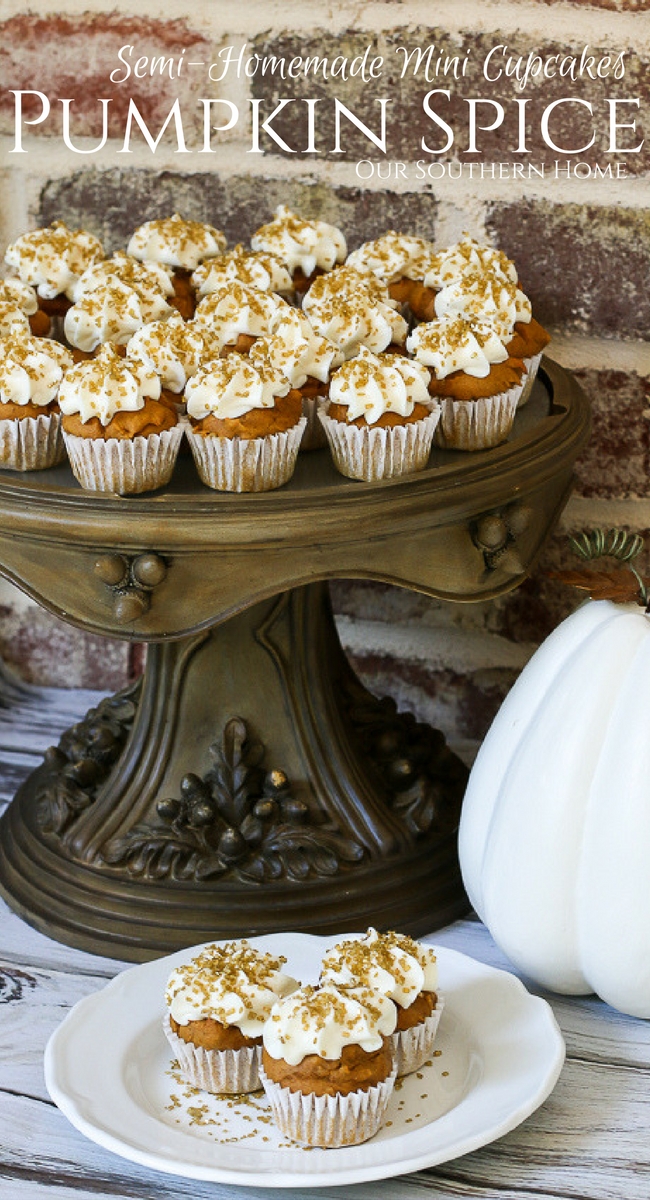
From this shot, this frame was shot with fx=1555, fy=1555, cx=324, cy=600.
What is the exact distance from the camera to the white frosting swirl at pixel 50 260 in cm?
135

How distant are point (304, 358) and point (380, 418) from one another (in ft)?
0.36

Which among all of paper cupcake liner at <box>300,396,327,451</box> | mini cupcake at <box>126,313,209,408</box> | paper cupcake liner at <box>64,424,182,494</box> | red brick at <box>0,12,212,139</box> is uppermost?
red brick at <box>0,12,212,139</box>

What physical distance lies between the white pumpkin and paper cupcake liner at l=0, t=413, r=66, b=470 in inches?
15.7

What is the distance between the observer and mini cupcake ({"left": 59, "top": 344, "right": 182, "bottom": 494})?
1065 mm

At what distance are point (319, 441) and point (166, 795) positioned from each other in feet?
1.06

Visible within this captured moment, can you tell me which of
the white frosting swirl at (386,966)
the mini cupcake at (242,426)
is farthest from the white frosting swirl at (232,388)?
the white frosting swirl at (386,966)

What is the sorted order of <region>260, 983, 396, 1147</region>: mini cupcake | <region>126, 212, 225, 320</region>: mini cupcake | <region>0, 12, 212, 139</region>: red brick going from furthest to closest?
<region>0, 12, 212, 139</region>: red brick < <region>126, 212, 225, 320</region>: mini cupcake < <region>260, 983, 396, 1147</region>: mini cupcake

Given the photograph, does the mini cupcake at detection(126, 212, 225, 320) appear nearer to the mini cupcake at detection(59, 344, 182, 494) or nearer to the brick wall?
the brick wall

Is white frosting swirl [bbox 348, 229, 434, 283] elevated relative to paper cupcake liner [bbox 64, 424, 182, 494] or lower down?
elevated

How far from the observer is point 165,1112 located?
1.02 m

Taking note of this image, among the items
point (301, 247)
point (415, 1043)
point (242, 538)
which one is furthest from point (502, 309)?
point (415, 1043)

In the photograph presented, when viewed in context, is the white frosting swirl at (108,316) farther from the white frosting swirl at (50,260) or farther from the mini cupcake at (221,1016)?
the mini cupcake at (221,1016)

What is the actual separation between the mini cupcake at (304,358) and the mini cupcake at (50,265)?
0.25 m

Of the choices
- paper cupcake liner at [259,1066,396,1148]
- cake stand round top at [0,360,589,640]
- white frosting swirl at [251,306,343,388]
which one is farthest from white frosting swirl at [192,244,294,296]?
paper cupcake liner at [259,1066,396,1148]
